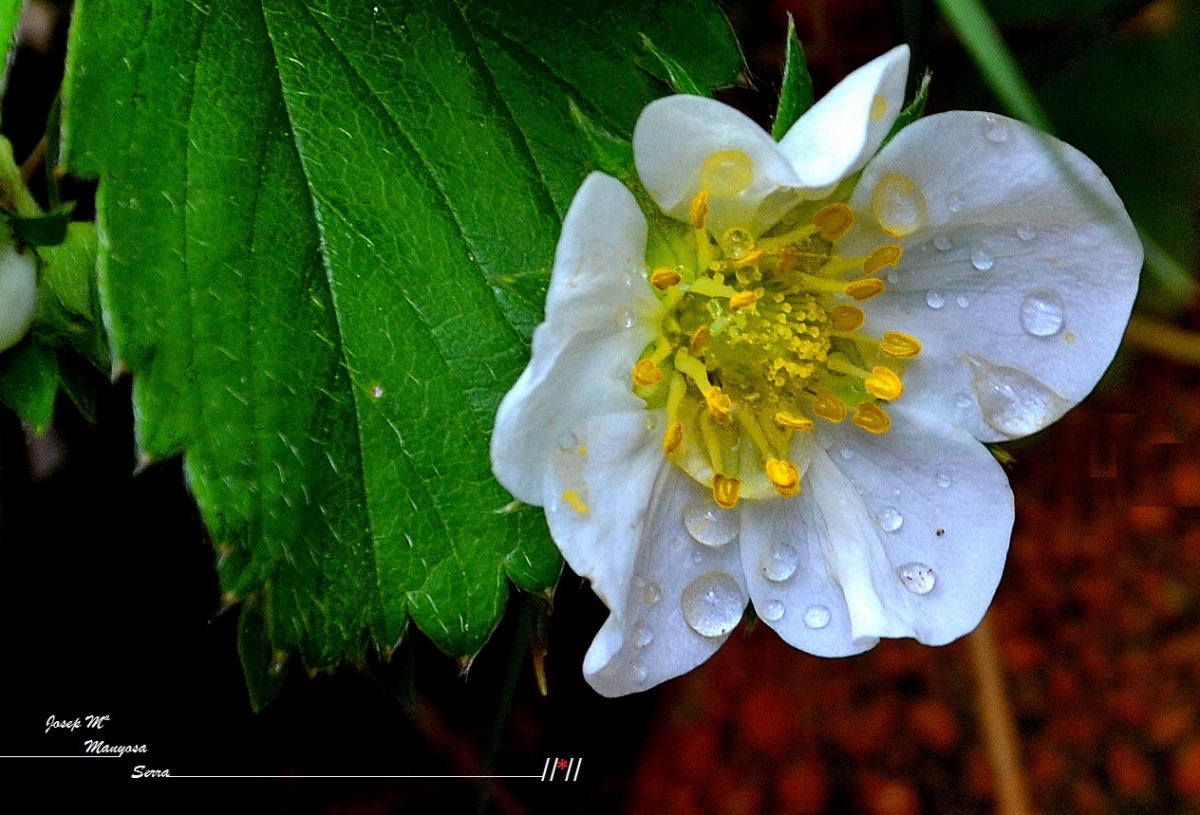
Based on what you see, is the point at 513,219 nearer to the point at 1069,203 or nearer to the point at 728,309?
the point at 728,309

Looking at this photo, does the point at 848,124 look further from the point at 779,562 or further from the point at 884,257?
the point at 779,562

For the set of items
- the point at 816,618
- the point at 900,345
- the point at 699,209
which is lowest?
the point at 816,618

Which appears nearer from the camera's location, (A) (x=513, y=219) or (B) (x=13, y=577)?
(A) (x=513, y=219)

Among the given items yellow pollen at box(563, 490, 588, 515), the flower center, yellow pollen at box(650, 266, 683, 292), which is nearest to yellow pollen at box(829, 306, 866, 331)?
the flower center

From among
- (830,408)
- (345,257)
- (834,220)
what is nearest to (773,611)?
(830,408)

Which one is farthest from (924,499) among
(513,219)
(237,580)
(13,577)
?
(13,577)

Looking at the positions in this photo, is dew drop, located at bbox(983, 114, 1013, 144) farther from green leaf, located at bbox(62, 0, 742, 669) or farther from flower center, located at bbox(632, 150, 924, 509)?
green leaf, located at bbox(62, 0, 742, 669)
